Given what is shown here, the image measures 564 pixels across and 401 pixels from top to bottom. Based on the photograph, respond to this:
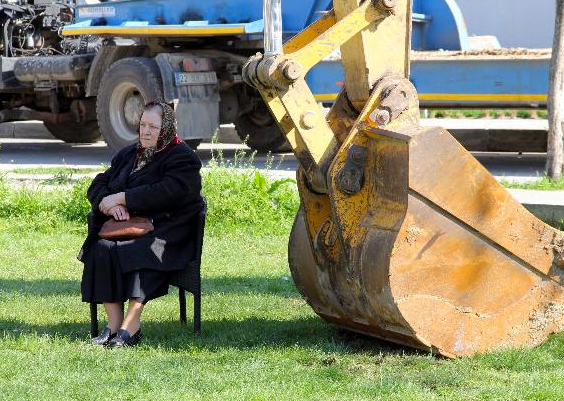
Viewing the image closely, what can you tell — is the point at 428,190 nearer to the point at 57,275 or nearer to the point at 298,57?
Answer: the point at 298,57

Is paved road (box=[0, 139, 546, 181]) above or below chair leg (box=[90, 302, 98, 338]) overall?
below

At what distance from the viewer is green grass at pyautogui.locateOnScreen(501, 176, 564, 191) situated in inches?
413

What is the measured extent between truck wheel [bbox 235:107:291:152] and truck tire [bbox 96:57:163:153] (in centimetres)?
170

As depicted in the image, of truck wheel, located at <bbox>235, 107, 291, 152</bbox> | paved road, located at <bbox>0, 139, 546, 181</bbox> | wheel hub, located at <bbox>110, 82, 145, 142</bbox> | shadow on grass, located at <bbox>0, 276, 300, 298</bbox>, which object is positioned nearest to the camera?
shadow on grass, located at <bbox>0, 276, 300, 298</bbox>

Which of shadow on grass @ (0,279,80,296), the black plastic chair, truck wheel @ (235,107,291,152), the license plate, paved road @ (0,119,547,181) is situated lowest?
paved road @ (0,119,547,181)

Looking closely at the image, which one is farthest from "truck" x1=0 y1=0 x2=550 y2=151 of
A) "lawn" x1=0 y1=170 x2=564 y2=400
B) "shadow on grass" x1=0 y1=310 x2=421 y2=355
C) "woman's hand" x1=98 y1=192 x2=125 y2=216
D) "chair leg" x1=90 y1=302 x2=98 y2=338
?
"chair leg" x1=90 y1=302 x2=98 y2=338

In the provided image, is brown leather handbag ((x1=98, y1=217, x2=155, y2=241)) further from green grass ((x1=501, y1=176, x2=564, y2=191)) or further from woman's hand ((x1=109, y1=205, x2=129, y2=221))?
green grass ((x1=501, y1=176, x2=564, y2=191))

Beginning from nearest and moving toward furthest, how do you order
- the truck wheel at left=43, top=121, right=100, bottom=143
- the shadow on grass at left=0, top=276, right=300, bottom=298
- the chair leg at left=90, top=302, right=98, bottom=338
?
the chair leg at left=90, top=302, right=98, bottom=338, the shadow on grass at left=0, top=276, right=300, bottom=298, the truck wheel at left=43, top=121, right=100, bottom=143

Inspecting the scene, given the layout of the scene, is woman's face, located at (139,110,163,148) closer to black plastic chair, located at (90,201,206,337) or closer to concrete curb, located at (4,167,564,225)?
black plastic chair, located at (90,201,206,337)

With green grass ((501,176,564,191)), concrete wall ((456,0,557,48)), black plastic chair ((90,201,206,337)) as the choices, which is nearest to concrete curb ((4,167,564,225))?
green grass ((501,176,564,191))

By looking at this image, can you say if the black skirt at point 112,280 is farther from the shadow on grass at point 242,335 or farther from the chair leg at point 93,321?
the shadow on grass at point 242,335

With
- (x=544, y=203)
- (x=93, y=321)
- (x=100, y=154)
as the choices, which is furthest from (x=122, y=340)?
(x=100, y=154)

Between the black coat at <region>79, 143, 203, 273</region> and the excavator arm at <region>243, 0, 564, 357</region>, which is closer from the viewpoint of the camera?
the excavator arm at <region>243, 0, 564, 357</region>

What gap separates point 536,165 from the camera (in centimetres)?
1369
